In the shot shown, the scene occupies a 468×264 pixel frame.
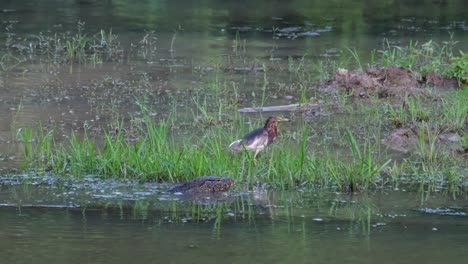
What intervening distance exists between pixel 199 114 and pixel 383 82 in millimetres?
2232

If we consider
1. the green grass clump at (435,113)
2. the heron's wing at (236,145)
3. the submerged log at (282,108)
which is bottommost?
the submerged log at (282,108)

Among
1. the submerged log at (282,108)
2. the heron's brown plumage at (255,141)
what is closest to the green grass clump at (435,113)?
the submerged log at (282,108)

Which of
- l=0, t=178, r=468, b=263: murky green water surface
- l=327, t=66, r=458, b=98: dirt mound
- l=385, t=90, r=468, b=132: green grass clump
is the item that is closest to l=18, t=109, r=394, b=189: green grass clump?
l=0, t=178, r=468, b=263: murky green water surface

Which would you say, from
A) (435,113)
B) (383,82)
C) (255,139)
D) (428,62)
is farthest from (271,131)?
(428,62)

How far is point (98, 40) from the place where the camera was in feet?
47.4

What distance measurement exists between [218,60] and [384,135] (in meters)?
4.24

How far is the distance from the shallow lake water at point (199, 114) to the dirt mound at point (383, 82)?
541 millimetres

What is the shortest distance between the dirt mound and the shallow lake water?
541mm

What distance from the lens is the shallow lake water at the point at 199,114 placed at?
582 centimetres

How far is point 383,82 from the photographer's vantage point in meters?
11.1

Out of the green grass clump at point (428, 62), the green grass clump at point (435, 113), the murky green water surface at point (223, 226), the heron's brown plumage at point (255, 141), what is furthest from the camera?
the green grass clump at point (428, 62)

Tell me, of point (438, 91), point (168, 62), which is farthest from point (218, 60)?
point (438, 91)

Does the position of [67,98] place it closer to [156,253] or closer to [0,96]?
[0,96]

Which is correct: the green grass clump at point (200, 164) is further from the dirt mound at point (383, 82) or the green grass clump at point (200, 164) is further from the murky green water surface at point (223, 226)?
the dirt mound at point (383, 82)
